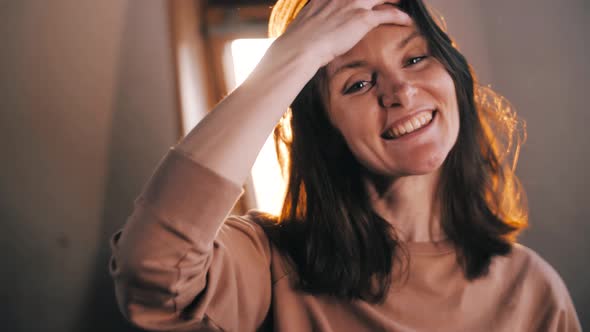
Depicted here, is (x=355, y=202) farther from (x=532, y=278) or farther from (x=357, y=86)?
(x=532, y=278)

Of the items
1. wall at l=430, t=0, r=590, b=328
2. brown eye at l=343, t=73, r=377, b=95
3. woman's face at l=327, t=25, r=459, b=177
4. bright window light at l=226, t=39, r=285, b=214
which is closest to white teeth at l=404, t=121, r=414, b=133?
woman's face at l=327, t=25, r=459, b=177

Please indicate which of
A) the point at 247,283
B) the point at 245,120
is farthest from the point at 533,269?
the point at 245,120

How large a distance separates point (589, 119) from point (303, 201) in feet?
2.50

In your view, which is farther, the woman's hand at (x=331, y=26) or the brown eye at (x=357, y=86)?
the brown eye at (x=357, y=86)

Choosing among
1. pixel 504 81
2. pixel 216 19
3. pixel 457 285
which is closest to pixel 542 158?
pixel 504 81

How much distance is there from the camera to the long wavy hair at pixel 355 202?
847 millimetres

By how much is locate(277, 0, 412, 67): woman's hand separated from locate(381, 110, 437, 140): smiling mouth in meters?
0.17

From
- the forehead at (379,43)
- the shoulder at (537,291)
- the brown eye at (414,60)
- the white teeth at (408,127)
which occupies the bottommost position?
the shoulder at (537,291)

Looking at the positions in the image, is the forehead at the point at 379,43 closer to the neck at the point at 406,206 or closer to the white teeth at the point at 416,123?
the white teeth at the point at 416,123

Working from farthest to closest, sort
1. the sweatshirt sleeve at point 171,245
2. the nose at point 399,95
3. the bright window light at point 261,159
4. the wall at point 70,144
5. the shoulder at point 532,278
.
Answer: the bright window light at point 261,159
the shoulder at point 532,278
the nose at point 399,95
the wall at point 70,144
the sweatshirt sleeve at point 171,245

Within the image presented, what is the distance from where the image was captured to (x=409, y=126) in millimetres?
805

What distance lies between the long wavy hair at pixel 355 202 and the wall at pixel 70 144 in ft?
0.98

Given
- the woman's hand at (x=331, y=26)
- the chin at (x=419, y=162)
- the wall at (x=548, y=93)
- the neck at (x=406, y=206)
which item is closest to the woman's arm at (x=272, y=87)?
the woman's hand at (x=331, y=26)

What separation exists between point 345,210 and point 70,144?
531 mm
